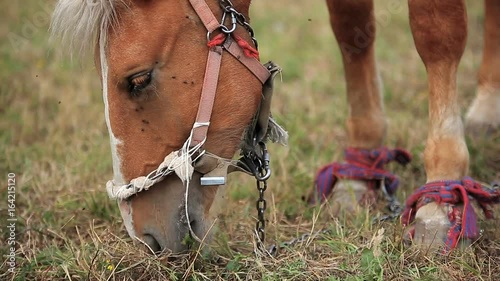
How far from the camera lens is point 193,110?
7.79 feet

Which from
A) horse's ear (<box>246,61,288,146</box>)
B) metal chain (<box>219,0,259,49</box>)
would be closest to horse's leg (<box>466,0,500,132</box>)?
horse's ear (<box>246,61,288,146</box>)

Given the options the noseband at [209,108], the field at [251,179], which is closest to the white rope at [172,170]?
the noseband at [209,108]

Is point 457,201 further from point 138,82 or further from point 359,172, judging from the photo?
point 138,82

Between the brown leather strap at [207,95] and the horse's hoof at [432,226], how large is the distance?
982 millimetres

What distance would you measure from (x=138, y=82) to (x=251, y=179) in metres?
1.45

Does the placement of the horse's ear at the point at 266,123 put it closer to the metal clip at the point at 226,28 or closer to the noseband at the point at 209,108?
the noseband at the point at 209,108

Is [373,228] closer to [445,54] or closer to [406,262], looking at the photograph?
[406,262]

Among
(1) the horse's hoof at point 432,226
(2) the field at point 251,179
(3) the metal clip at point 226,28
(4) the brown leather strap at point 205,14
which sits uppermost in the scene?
(4) the brown leather strap at point 205,14

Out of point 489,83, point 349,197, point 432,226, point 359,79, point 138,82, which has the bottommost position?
point 349,197

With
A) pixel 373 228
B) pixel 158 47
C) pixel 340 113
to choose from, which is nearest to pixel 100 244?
pixel 158 47

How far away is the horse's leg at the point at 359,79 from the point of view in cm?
331

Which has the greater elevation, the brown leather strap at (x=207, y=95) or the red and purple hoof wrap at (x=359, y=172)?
the brown leather strap at (x=207, y=95)

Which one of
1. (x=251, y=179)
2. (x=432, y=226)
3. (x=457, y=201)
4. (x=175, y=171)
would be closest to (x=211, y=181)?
(x=175, y=171)

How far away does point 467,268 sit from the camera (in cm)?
239
